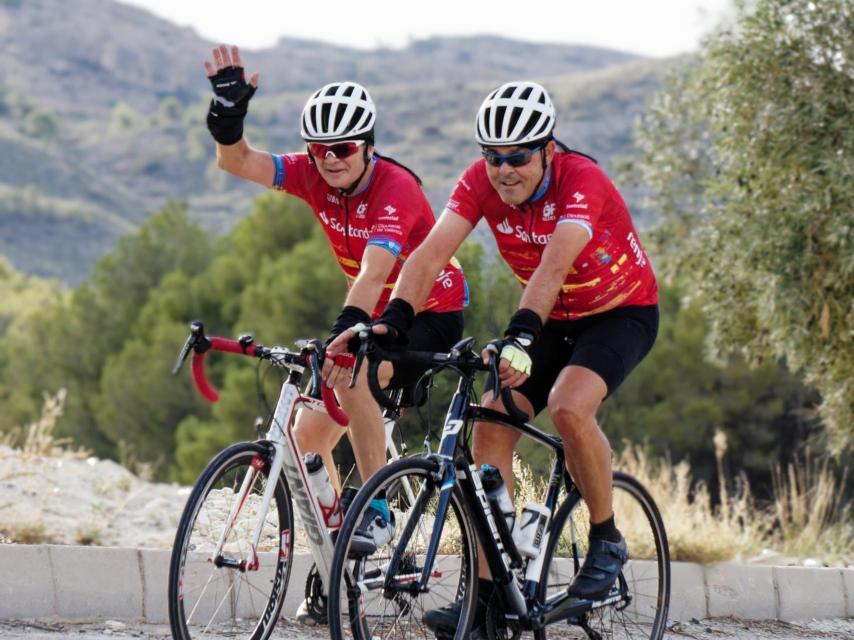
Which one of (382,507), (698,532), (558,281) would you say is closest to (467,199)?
(558,281)

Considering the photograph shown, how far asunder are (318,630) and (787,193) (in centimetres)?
1098

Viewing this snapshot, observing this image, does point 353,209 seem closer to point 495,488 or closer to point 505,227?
point 505,227

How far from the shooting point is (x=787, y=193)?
15922 mm

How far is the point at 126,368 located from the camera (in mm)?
40250

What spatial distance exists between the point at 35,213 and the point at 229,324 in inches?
5143

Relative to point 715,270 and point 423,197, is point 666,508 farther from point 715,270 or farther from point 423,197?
point 715,270

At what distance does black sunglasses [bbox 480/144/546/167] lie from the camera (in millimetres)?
5141

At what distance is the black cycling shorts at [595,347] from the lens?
5.25 metres

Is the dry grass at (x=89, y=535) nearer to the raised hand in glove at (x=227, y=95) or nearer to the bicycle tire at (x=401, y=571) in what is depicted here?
the raised hand in glove at (x=227, y=95)

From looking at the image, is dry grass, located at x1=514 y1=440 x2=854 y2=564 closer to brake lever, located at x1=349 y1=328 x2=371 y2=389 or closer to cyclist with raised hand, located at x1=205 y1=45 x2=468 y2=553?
cyclist with raised hand, located at x1=205 y1=45 x2=468 y2=553

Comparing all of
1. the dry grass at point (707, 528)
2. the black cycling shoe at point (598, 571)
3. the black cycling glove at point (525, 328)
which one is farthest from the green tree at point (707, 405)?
the black cycling glove at point (525, 328)

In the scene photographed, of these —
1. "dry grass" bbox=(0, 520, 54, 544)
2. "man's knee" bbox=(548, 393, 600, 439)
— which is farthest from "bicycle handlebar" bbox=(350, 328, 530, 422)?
"dry grass" bbox=(0, 520, 54, 544)

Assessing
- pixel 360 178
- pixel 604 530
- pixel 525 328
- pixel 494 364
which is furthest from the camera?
pixel 360 178

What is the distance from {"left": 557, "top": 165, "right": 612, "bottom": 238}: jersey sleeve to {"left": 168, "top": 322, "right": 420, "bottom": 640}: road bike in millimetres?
1080
